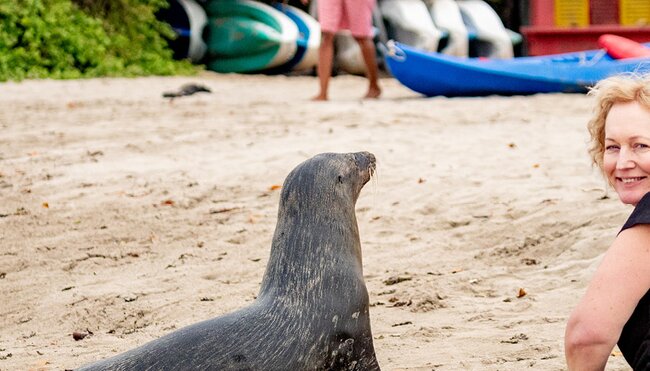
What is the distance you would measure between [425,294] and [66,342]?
134cm

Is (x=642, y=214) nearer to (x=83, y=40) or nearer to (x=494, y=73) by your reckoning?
(x=494, y=73)

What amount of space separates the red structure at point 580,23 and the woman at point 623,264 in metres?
12.1

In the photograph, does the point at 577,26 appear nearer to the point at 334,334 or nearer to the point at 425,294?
the point at 425,294

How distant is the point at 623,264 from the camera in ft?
7.62

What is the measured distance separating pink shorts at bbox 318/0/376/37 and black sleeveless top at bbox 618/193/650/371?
7.92 meters

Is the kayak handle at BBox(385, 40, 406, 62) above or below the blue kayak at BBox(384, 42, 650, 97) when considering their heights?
above

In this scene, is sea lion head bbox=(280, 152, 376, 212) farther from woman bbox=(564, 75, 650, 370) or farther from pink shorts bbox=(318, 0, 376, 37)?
pink shorts bbox=(318, 0, 376, 37)

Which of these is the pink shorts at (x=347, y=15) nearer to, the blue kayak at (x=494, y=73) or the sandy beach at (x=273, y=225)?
the blue kayak at (x=494, y=73)

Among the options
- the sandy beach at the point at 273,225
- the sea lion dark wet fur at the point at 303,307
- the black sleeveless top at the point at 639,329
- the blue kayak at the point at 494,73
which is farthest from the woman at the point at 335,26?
the black sleeveless top at the point at 639,329

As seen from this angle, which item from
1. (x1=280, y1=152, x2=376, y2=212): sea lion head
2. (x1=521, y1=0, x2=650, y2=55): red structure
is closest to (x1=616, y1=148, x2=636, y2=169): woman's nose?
(x1=280, y1=152, x2=376, y2=212): sea lion head

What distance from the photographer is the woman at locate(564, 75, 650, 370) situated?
2.32 m

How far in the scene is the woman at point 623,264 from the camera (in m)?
2.32

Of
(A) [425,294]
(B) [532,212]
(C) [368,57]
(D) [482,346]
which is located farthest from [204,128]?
(D) [482,346]

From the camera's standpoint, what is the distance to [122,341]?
363 centimetres
